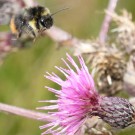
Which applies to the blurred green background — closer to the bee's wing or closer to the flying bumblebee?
the bee's wing

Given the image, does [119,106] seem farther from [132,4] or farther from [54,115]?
[132,4]

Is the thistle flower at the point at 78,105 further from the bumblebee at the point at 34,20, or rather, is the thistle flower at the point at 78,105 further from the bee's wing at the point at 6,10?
the bee's wing at the point at 6,10

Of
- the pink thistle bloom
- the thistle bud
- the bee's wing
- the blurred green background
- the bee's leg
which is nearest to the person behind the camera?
the pink thistle bloom

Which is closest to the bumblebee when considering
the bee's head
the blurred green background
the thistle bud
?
the bee's head

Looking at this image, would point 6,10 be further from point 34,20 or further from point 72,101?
point 72,101

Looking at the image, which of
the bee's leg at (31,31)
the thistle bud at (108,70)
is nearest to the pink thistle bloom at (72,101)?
the bee's leg at (31,31)

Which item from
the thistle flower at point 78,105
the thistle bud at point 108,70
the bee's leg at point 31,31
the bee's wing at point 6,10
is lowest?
the thistle flower at point 78,105
